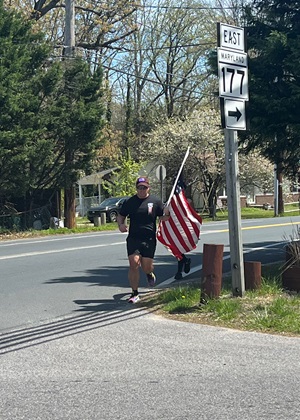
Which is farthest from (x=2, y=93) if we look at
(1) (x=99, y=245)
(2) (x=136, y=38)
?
(2) (x=136, y=38)

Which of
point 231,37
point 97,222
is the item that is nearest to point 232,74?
point 231,37

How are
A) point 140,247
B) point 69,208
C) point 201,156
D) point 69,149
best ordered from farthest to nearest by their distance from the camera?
point 201,156 < point 69,208 < point 69,149 < point 140,247

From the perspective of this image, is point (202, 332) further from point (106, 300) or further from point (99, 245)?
point (99, 245)

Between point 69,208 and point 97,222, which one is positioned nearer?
point 69,208

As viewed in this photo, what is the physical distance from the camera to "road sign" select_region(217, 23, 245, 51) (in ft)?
28.5

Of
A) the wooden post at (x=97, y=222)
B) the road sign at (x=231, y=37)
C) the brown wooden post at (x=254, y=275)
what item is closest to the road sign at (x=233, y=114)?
the road sign at (x=231, y=37)

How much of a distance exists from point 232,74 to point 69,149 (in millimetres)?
17892

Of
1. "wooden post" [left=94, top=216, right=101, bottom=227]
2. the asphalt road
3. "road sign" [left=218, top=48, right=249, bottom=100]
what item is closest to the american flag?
the asphalt road

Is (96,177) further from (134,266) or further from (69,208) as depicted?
(134,266)

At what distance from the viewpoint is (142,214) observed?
9375 millimetres

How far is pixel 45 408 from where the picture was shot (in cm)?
510

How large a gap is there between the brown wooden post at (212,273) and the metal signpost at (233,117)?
0.82ft

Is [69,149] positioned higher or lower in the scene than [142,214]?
higher

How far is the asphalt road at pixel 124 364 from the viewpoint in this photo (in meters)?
5.07
